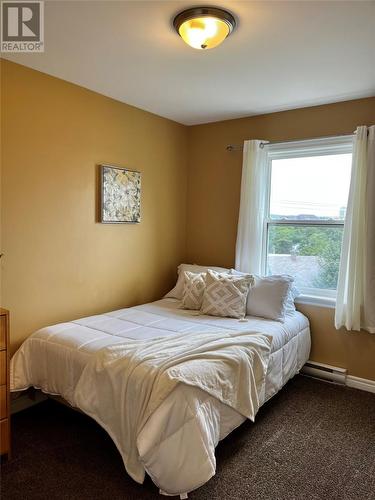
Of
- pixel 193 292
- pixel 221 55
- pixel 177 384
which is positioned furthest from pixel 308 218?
pixel 177 384

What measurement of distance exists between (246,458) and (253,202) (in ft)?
7.44

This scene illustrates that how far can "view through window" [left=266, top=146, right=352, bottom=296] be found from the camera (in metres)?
3.36

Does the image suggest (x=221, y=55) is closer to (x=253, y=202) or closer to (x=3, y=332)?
(x=253, y=202)

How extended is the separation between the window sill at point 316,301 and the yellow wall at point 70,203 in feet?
4.76

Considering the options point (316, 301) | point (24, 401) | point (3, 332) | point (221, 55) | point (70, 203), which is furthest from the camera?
point (316, 301)

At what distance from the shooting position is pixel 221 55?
94.7 inches

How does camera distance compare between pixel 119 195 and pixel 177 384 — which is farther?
pixel 119 195

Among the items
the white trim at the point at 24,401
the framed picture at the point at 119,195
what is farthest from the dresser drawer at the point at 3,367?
the framed picture at the point at 119,195

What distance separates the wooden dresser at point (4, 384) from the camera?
211 cm

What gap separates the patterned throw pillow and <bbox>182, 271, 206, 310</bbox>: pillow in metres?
0.09

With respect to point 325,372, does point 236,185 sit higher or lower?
higher

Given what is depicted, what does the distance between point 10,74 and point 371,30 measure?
228 centimetres

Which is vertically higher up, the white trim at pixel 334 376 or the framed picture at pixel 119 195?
the framed picture at pixel 119 195

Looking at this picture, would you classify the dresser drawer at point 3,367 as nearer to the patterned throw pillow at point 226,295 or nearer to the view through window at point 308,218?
the patterned throw pillow at point 226,295
